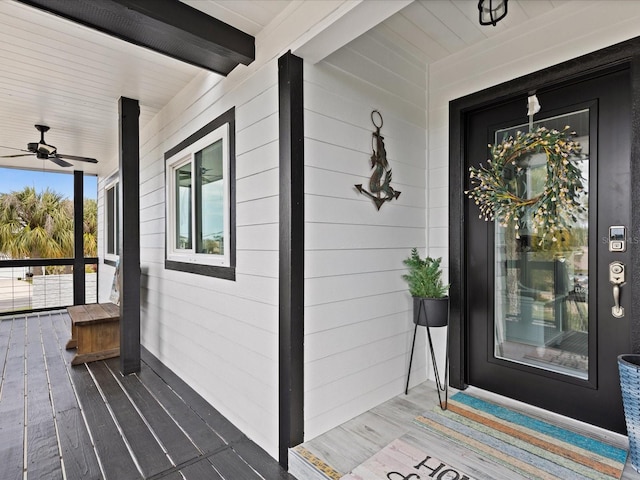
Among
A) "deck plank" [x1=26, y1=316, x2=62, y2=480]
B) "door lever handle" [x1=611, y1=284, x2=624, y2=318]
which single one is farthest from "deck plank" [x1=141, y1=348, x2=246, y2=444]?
"door lever handle" [x1=611, y1=284, x2=624, y2=318]

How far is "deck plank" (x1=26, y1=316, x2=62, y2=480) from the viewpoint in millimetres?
1991

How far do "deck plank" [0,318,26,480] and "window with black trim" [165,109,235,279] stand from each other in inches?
59.4

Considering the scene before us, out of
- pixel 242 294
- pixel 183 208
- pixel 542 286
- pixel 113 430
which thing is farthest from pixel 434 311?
pixel 183 208

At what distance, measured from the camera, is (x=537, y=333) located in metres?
2.35

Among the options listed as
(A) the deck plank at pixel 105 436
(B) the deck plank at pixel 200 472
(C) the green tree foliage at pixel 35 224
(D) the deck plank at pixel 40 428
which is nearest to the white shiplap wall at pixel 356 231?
(B) the deck plank at pixel 200 472

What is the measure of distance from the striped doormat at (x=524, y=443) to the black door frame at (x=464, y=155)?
0.42 m

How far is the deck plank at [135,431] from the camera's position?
6.63 ft

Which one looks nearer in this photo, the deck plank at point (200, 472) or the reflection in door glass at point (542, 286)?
the deck plank at point (200, 472)

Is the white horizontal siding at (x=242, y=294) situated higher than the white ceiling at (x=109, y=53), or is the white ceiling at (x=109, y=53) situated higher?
the white ceiling at (x=109, y=53)

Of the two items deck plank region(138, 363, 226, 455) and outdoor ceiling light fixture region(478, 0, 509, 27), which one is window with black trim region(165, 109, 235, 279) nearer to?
deck plank region(138, 363, 226, 455)

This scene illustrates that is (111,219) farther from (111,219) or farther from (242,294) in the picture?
(242,294)

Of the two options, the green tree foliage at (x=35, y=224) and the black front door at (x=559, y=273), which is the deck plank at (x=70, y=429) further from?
the green tree foliage at (x=35, y=224)

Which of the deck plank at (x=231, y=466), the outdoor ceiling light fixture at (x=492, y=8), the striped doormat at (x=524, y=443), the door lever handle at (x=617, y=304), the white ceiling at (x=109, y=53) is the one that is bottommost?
the deck plank at (x=231, y=466)

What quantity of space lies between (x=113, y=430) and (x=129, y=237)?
175 cm
